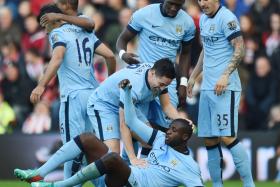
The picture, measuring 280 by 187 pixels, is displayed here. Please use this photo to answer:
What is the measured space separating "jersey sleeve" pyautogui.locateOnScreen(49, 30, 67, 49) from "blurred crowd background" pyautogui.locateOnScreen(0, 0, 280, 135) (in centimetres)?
534

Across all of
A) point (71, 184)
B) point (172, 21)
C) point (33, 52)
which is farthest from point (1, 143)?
point (71, 184)

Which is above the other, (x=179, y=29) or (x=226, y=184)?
(x=179, y=29)

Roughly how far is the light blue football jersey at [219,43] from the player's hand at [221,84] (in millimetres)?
194

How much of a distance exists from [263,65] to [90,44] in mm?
6487

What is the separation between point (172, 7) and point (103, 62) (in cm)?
632

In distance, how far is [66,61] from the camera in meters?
13.4

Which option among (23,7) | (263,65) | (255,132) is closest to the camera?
(255,132)

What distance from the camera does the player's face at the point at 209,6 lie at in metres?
13.2

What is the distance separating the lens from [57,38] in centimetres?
1330

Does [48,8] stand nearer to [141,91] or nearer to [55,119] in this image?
A: [141,91]

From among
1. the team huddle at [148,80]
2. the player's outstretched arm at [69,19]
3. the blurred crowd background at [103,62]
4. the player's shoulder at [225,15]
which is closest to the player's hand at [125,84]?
the team huddle at [148,80]

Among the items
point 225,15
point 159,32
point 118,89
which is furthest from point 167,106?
point 225,15

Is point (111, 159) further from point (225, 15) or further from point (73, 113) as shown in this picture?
point (225, 15)

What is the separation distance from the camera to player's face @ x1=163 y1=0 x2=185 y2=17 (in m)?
13.4
